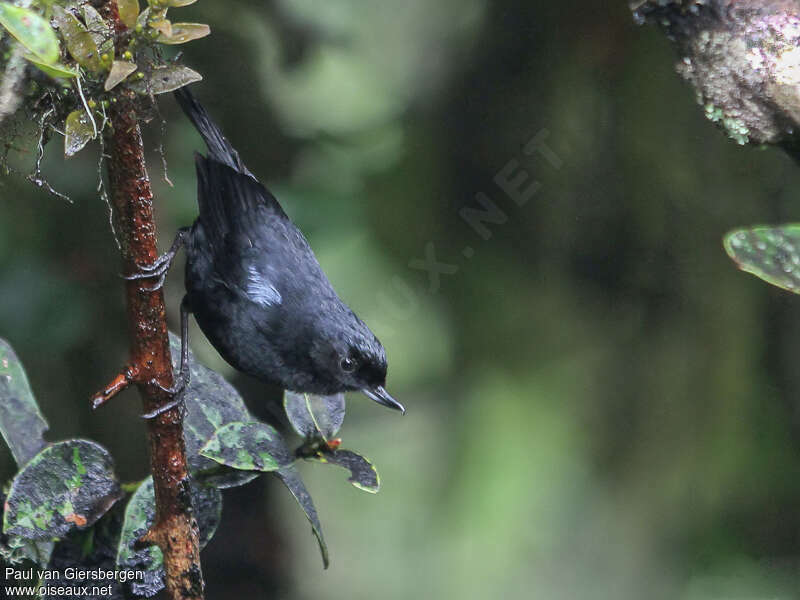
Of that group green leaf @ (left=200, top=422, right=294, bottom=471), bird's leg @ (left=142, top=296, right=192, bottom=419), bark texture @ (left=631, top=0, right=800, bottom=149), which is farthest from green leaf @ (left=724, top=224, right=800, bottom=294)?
bird's leg @ (left=142, top=296, right=192, bottom=419)

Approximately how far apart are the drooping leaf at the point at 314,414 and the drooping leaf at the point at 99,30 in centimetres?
64

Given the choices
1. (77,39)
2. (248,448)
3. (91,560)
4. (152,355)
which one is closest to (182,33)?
(77,39)

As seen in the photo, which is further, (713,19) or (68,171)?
(68,171)

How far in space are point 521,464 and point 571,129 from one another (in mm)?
908

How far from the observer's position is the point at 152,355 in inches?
49.9

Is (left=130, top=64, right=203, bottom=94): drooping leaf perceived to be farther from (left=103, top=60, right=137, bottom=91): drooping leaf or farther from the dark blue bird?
the dark blue bird

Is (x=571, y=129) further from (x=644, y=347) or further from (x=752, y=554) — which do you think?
(x=752, y=554)

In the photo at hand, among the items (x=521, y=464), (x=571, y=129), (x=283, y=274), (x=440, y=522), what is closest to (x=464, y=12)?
(x=571, y=129)

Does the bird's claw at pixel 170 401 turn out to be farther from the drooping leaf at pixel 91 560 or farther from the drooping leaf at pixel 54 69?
the drooping leaf at pixel 54 69

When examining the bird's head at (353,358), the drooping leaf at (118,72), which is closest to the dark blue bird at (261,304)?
the bird's head at (353,358)

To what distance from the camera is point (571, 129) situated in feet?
7.41

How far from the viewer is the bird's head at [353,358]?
169 cm

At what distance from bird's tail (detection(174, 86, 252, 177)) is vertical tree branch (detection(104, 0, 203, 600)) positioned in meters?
0.51

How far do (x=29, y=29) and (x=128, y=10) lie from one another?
158mm
